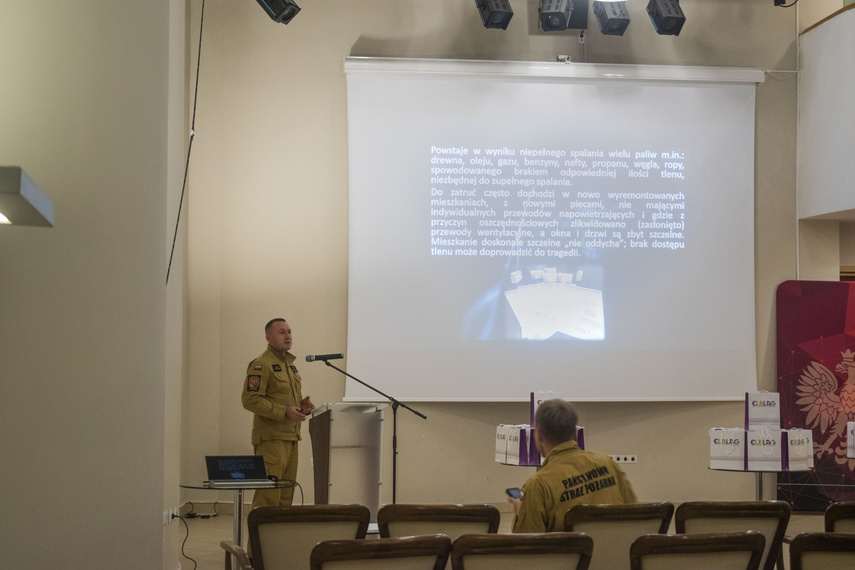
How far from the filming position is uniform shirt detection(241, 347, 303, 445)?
5.01 meters

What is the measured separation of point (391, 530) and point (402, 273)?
12.0 feet

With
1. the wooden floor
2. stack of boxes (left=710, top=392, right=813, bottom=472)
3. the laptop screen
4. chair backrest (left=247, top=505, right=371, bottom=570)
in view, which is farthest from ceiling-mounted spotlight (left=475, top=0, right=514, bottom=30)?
chair backrest (left=247, top=505, right=371, bottom=570)

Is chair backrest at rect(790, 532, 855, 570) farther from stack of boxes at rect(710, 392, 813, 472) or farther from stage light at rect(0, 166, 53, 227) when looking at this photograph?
stage light at rect(0, 166, 53, 227)

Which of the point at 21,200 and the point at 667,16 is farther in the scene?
the point at 667,16

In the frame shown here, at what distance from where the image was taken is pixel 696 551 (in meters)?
2.45

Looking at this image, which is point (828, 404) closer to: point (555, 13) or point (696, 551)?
point (555, 13)

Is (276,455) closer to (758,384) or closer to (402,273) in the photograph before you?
(402,273)

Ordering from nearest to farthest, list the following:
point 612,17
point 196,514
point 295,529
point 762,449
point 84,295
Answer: point 295,529
point 84,295
point 762,449
point 612,17
point 196,514

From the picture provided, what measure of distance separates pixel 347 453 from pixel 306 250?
210 cm

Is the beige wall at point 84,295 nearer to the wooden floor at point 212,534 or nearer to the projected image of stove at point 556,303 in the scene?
the wooden floor at point 212,534

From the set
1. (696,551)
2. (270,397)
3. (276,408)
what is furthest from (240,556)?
(270,397)

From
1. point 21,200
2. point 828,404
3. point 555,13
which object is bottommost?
point 828,404

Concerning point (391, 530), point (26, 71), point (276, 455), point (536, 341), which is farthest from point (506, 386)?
point (26, 71)

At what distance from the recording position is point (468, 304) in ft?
21.1
